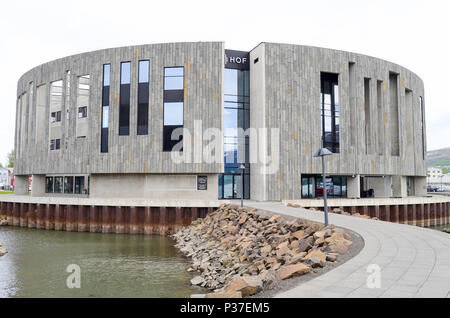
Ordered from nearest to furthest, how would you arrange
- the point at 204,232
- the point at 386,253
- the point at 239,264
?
the point at 386,253
the point at 239,264
the point at 204,232

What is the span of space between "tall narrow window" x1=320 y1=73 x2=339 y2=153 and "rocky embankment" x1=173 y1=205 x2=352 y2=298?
1514cm

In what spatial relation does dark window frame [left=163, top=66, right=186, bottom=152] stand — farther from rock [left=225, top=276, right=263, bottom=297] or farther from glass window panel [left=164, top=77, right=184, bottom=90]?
rock [left=225, top=276, right=263, bottom=297]

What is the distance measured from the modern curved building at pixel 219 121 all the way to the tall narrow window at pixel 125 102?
0.10 metres

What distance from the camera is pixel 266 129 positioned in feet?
103

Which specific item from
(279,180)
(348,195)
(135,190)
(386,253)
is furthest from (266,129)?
(386,253)

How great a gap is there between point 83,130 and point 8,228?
12137 millimetres

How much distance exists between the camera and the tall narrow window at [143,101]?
31641mm

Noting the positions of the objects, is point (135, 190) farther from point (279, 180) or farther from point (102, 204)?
point (279, 180)

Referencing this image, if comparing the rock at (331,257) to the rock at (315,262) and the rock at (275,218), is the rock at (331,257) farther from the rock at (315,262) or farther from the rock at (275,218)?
the rock at (275,218)

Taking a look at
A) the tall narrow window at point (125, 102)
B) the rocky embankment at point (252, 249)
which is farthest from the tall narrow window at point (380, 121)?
the tall narrow window at point (125, 102)

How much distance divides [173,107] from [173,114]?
69cm

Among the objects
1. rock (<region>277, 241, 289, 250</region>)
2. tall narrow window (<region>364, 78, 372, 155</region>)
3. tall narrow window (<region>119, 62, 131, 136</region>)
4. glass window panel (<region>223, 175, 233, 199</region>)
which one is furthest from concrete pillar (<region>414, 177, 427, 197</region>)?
rock (<region>277, 241, 289, 250</region>)

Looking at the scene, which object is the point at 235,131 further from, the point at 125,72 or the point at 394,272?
the point at 394,272
